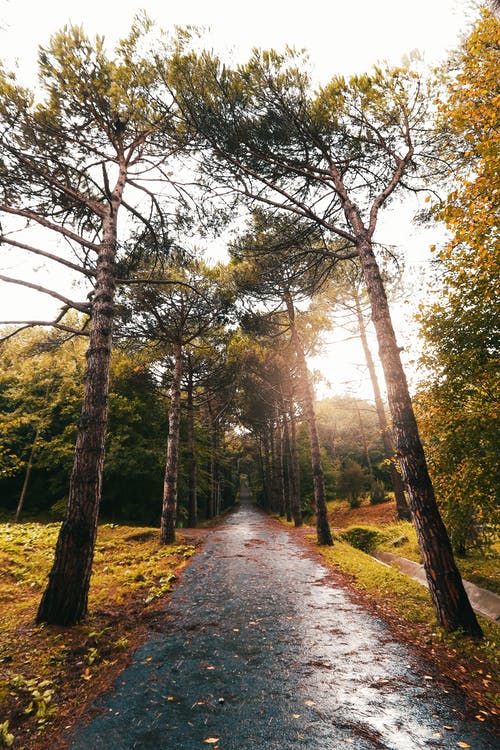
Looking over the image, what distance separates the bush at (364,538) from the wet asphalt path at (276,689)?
6.09 meters

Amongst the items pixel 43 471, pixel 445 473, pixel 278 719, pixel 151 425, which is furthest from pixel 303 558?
pixel 43 471

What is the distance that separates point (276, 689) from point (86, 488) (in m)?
3.58

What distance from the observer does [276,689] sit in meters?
2.97

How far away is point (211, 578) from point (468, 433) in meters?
6.02

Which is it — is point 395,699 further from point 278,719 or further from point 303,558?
point 303,558

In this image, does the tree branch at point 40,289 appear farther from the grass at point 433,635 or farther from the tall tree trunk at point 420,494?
the grass at point 433,635

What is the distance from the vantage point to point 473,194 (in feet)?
16.0

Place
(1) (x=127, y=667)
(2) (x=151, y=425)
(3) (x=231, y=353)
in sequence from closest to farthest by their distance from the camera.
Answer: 1. (1) (x=127, y=667)
2. (3) (x=231, y=353)
3. (2) (x=151, y=425)

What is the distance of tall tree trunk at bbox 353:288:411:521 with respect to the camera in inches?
504

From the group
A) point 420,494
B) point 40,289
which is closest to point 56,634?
point 40,289

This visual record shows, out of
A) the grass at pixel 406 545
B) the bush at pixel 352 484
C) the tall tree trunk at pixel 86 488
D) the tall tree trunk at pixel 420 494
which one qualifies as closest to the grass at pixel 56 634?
the tall tree trunk at pixel 86 488

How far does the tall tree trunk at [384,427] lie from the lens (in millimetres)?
12812

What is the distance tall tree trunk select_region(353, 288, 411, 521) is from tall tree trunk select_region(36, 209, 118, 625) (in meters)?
11.0

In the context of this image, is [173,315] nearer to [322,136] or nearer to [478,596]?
[322,136]
